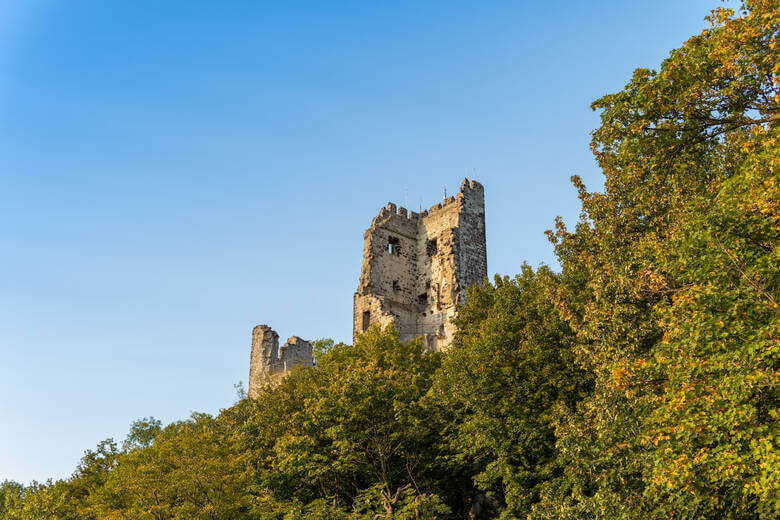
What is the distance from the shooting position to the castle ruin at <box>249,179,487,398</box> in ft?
135

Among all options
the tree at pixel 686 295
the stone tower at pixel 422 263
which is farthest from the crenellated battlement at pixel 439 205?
the tree at pixel 686 295

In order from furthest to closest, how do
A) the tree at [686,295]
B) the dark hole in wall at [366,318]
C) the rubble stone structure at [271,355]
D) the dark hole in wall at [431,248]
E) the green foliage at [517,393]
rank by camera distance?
the rubble stone structure at [271,355] → the dark hole in wall at [431,248] → the dark hole in wall at [366,318] → the green foliage at [517,393] → the tree at [686,295]

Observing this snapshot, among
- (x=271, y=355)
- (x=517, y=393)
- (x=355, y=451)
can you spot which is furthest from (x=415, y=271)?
(x=517, y=393)

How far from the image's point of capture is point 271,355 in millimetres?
47062

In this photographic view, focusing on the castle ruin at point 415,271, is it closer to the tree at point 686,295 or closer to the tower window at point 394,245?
the tower window at point 394,245

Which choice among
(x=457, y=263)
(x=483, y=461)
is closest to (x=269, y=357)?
(x=457, y=263)

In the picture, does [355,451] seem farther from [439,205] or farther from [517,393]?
[439,205]

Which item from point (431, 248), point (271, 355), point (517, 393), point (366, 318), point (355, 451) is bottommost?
point (355, 451)

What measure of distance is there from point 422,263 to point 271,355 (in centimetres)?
1231

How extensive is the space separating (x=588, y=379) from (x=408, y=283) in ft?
80.5

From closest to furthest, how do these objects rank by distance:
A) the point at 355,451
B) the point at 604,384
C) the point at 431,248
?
the point at 604,384, the point at 355,451, the point at 431,248

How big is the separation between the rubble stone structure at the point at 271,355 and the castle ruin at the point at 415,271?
0.07 m

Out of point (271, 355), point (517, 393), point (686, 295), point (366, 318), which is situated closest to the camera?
point (686, 295)

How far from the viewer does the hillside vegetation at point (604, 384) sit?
11.8 metres
